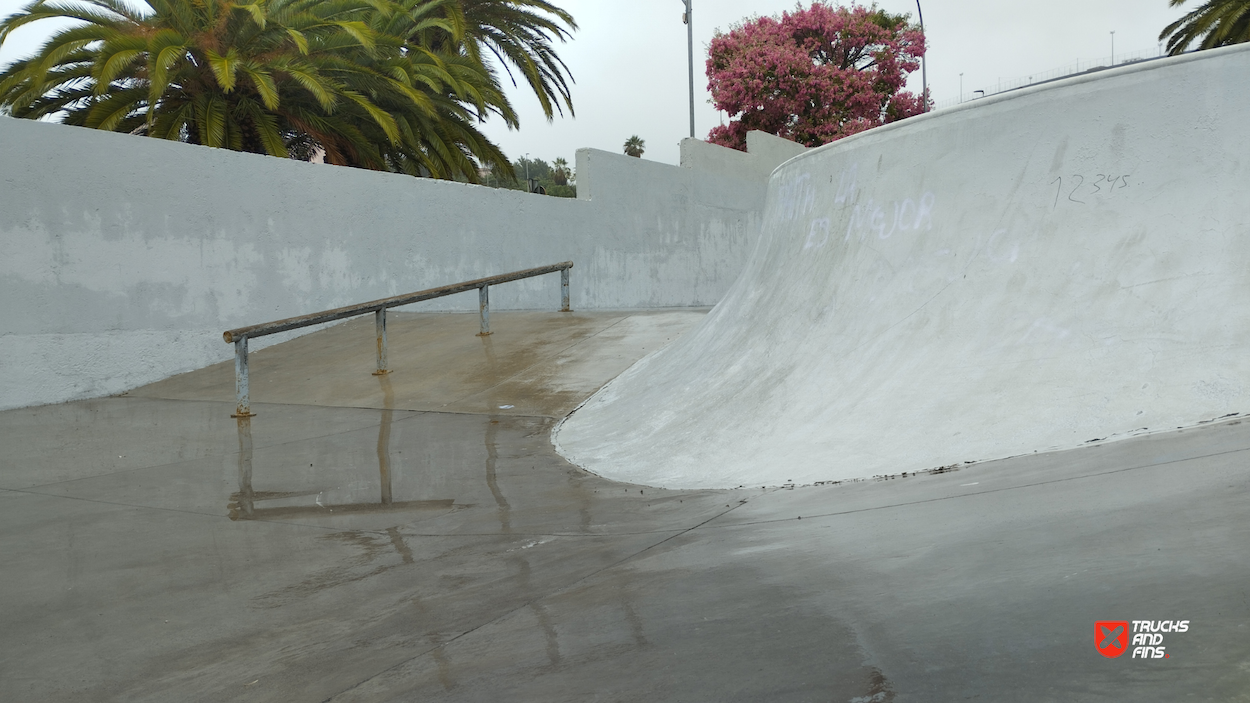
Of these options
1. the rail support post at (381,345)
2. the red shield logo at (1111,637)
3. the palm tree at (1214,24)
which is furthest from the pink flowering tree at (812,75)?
the red shield logo at (1111,637)

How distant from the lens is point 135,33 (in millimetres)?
14914

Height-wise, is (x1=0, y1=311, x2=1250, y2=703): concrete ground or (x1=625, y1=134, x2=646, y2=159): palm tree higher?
(x1=625, y1=134, x2=646, y2=159): palm tree

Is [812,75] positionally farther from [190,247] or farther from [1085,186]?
[1085,186]

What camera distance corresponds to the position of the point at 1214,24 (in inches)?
1107

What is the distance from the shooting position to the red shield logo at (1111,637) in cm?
215

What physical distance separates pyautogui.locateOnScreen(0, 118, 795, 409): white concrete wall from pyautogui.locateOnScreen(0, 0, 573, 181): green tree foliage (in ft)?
10.3

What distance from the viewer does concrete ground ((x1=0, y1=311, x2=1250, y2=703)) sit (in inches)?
92.2

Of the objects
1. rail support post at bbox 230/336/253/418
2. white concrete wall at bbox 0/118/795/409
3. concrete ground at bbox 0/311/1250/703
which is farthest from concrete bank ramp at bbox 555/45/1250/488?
white concrete wall at bbox 0/118/795/409

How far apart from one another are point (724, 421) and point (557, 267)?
21.6 feet

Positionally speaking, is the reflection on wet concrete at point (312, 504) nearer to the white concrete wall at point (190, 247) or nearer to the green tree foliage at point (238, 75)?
the white concrete wall at point (190, 247)

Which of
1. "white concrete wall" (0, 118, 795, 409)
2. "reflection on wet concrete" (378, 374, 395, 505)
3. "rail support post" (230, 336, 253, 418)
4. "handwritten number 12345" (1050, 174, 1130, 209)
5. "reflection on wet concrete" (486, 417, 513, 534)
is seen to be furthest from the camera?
"white concrete wall" (0, 118, 795, 409)

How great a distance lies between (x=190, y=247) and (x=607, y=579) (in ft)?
28.6

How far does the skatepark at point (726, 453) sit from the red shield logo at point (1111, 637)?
5 cm

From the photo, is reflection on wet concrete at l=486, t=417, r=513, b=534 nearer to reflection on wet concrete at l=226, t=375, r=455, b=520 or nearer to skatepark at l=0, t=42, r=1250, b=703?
skatepark at l=0, t=42, r=1250, b=703
